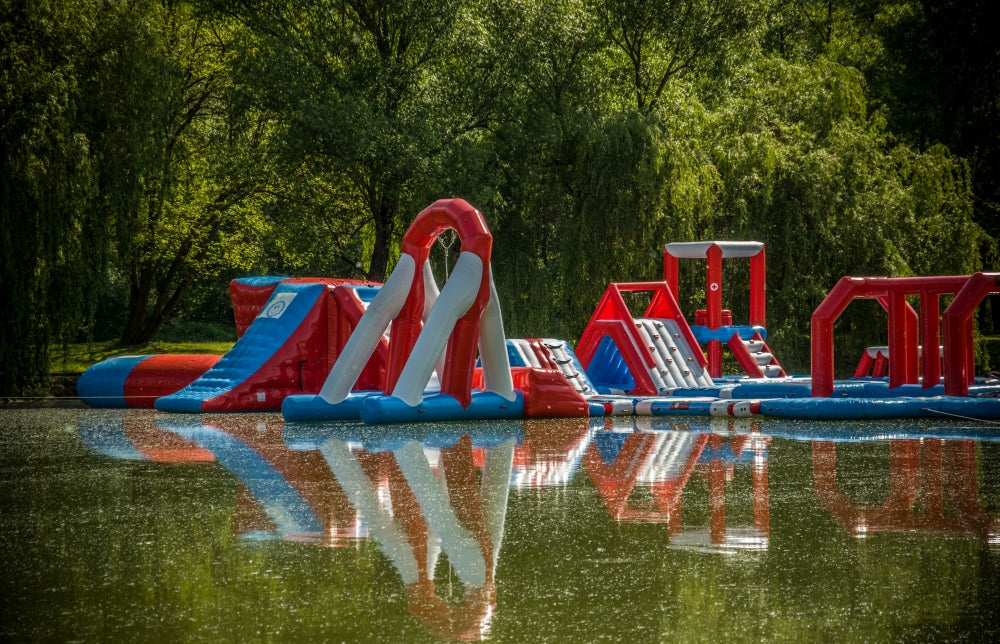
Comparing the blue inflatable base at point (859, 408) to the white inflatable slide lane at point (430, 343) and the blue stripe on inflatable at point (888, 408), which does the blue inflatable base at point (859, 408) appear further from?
the white inflatable slide lane at point (430, 343)

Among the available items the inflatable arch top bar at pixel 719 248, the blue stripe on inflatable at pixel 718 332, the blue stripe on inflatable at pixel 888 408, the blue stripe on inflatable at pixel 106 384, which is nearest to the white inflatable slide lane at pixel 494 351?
the blue stripe on inflatable at pixel 888 408

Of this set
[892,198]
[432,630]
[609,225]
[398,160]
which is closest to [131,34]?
[398,160]

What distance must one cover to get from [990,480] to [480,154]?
53.4 feet

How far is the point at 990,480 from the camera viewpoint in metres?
6.26

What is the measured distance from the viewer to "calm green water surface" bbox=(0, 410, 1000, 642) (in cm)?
334

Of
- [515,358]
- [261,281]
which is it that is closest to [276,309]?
[261,281]

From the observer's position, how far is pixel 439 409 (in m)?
11.1

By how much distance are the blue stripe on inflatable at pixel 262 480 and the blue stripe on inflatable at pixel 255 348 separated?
2.52 m

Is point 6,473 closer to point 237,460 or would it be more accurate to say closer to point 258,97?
point 237,460

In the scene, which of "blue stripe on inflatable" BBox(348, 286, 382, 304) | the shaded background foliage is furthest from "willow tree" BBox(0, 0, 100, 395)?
"blue stripe on inflatable" BBox(348, 286, 382, 304)

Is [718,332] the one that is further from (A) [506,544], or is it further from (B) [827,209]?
(A) [506,544]

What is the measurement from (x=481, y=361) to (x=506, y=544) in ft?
23.7

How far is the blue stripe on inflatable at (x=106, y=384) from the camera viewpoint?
15336 mm

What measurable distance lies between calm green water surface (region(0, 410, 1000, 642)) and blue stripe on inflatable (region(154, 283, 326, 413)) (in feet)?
16.2
